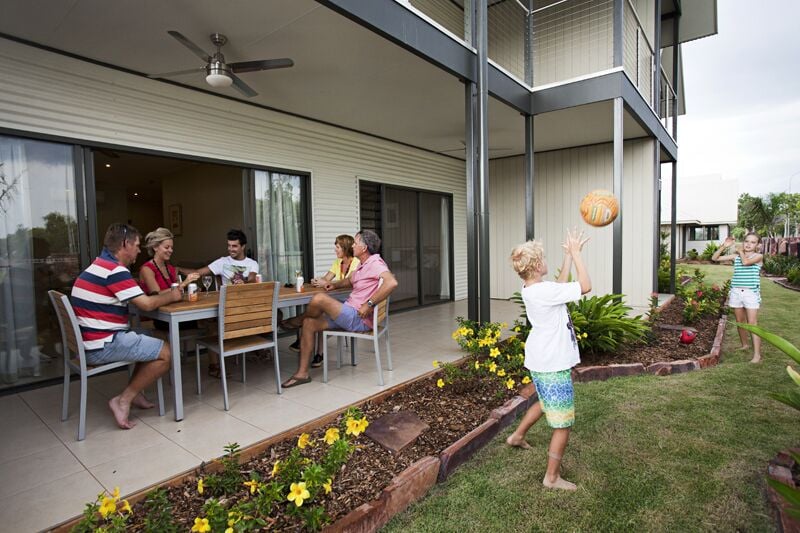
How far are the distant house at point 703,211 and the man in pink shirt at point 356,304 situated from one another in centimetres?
2921

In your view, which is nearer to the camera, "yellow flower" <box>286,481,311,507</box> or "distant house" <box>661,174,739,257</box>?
"yellow flower" <box>286,481,311,507</box>

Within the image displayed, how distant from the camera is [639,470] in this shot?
2.26m

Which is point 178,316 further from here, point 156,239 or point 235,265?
point 235,265

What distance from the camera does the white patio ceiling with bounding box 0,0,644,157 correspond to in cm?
299

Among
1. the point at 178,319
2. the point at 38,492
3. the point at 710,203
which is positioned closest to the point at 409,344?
the point at 178,319

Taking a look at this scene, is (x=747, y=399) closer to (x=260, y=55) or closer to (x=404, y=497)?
(x=404, y=497)

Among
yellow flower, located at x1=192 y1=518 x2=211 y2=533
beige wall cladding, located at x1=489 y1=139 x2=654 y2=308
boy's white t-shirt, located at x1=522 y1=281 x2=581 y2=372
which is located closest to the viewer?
yellow flower, located at x1=192 y1=518 x2=211 y2=533

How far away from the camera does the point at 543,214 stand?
852 centimetres

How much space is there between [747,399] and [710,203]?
1327 inches

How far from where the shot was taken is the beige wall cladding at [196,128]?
11.4 ft

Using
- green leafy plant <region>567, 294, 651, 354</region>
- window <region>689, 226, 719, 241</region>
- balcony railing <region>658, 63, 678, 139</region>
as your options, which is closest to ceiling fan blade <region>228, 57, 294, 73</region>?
green leafy plant <region>567, 294, 651, 354</region>

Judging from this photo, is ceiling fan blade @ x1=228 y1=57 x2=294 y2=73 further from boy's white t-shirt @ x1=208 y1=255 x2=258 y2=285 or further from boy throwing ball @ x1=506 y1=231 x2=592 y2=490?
boy throwing ball @ x1=506 y1=231 x2=592 y2=490

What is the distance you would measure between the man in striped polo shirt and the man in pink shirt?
1.07 meters

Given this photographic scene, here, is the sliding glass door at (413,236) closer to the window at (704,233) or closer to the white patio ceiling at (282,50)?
the white patio ceiling at (282,50)
